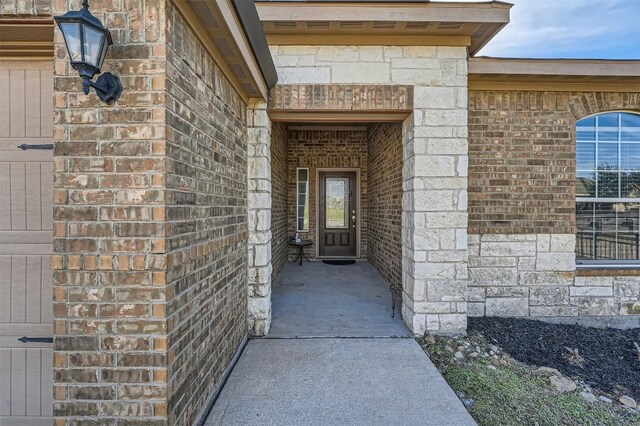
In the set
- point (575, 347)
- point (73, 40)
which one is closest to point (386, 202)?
point (575, 347)

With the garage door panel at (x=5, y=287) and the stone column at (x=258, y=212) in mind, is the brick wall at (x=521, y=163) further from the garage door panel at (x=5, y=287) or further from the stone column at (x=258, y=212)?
the garage door panel at (x=5, y=287)

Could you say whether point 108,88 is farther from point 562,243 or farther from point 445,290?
point 562,243

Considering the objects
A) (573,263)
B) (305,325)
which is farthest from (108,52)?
(573,263)

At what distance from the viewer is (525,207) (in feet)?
12.4

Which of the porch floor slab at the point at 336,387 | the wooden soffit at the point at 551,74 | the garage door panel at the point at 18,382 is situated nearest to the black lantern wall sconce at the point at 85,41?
the garage door panel at the point at 18,382

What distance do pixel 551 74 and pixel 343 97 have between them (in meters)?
2.38

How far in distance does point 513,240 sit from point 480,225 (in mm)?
433

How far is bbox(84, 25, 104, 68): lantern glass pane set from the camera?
1339mm

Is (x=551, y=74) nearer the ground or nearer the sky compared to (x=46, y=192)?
nearer the sky

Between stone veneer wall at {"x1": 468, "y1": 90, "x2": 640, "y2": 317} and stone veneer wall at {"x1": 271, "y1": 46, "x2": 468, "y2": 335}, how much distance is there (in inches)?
30.2

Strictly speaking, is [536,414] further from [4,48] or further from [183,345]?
[4,48]

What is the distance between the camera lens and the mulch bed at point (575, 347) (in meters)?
2.74

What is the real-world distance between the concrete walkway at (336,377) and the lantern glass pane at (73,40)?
2106 mm

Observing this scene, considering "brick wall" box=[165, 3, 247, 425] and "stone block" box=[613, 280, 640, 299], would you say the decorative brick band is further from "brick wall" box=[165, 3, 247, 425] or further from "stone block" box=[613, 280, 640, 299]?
"stone block" box=[613, 280, 640, 299]
